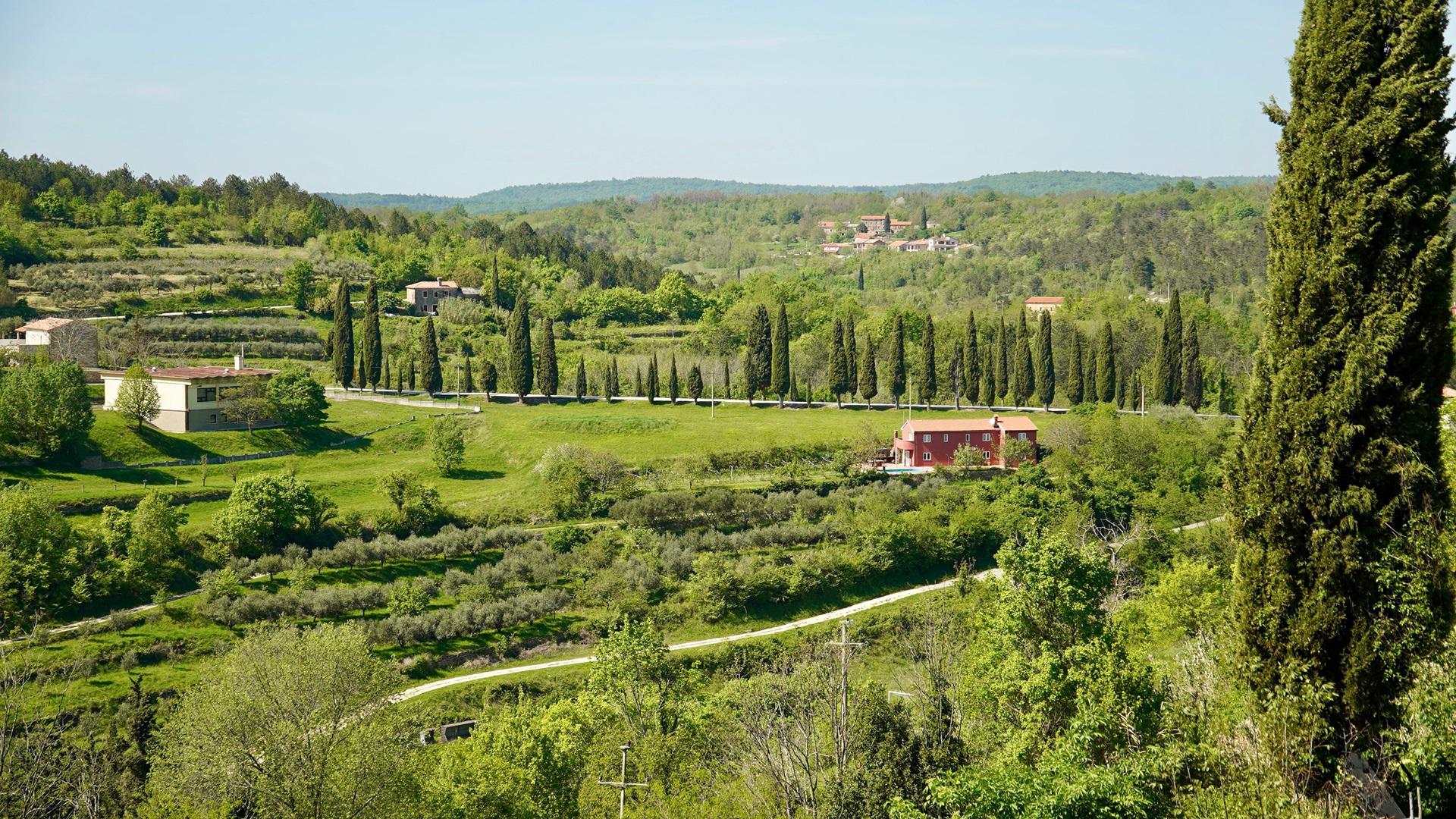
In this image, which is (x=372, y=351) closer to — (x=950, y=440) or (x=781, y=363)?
(x=781, y=363)

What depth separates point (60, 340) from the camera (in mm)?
61219

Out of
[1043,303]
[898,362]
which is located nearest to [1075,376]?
[898,362]

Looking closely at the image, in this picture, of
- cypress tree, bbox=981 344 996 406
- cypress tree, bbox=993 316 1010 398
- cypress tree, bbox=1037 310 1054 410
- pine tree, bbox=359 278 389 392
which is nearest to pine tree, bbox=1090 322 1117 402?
cypress tree, bbox=1037 310 1054 410

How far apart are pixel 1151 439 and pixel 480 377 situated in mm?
35699

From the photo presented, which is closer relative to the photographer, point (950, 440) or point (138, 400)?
point (138, 400)

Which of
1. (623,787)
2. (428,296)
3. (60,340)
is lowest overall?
(623,787)

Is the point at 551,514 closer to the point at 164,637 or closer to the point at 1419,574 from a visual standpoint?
the point at 164,637

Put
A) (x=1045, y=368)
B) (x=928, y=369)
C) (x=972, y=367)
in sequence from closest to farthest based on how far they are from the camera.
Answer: (x=1045, y=368)
(x=972, y=367)
(x=928, y=369)

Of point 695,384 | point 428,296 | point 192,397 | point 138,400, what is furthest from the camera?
point 428,296

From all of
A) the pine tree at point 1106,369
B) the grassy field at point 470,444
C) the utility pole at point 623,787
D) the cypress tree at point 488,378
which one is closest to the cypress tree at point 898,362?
the grassy field at point 470,444

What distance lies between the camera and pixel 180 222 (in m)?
95.3

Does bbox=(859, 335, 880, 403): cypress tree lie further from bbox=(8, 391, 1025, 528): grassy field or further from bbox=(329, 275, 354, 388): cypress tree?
bbox=(329, 275, 354, 388): cypress tree

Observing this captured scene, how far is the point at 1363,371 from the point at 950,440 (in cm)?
4342

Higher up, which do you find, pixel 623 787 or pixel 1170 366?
pixel 1170 366
